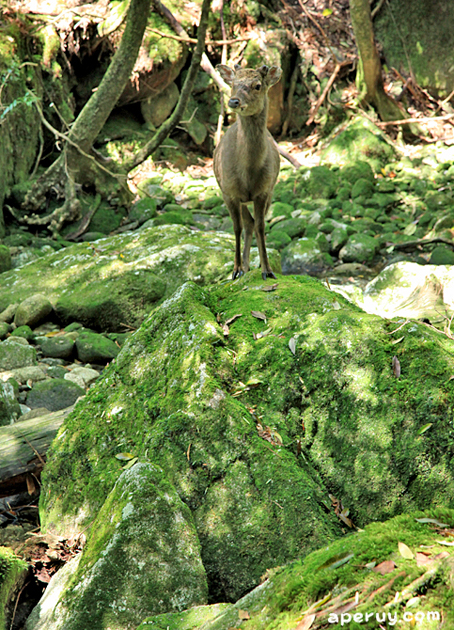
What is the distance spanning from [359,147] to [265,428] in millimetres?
12901

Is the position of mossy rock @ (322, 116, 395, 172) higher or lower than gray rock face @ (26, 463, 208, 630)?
higher

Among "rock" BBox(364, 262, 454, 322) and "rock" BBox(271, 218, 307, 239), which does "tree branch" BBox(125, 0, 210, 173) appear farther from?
"rock" BBox(364, 262, 454, 322)

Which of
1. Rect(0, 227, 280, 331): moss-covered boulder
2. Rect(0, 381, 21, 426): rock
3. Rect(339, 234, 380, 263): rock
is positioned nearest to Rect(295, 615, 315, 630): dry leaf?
Rect(0, 381, 21, 426): rock

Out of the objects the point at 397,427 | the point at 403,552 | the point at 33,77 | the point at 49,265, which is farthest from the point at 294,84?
the point at 403,552

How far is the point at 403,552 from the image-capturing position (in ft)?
5.97

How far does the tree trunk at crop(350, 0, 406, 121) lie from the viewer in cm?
1319

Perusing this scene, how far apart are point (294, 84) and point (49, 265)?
12057 mm

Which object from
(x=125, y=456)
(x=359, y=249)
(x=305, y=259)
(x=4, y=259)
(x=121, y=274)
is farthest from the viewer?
(x=359, y=249)

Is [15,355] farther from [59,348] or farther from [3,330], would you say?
[3,330]

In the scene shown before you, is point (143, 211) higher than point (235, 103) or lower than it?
lower

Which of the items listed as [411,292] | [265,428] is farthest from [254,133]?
[411,292]

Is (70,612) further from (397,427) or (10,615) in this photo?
(397,427)

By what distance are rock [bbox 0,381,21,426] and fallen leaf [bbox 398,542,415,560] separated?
391 cm

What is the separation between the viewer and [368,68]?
566 inches
